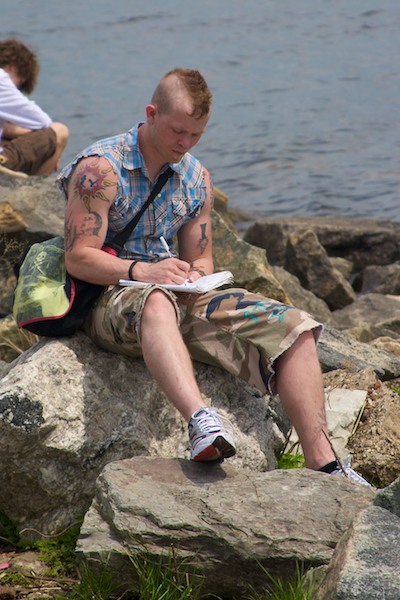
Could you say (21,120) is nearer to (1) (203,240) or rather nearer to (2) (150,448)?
(1) (203,240)

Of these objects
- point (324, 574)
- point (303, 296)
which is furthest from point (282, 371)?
point (303, 296)

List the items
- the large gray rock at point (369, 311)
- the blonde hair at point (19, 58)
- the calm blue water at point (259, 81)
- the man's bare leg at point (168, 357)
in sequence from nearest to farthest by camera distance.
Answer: the man's bare leg at point (168, 357), the blonde hair at point (19, 58), the large gray rock at point (369, 311), the calm blue water at point (259, 81)

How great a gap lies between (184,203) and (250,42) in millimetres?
22167

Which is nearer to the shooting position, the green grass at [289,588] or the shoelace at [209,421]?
the green grass at [289,588]

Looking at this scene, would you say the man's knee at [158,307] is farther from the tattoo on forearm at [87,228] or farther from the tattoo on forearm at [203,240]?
the tattoo on forearm at [203,240]

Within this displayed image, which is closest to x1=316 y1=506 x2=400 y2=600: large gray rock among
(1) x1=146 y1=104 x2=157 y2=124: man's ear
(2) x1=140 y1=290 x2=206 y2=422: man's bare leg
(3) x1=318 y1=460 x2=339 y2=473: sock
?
(3) x1=318 y1=460 x2=339 y2=473: sock

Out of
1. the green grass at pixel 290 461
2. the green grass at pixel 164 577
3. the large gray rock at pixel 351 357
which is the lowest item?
the large gray rock at pixel 351 357

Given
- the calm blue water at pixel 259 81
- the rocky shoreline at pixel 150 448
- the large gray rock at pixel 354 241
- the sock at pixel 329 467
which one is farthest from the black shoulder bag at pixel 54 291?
the calm blue water at pixel 259 81

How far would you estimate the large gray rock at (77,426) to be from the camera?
4.09 m

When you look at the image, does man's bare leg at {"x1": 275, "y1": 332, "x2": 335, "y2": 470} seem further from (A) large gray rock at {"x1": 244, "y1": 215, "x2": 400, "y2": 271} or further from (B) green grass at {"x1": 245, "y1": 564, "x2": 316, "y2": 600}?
(A) large gray rock at {"x1": 244, "y1": 215, "x2": 400, "y2": 271}

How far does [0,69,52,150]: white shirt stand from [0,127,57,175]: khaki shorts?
0.11 m

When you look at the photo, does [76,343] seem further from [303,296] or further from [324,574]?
[303,296]

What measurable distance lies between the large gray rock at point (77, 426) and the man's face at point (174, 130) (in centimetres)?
94

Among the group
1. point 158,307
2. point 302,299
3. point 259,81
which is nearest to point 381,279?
point 302,299
